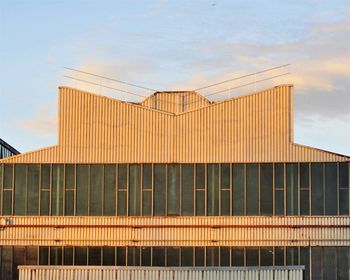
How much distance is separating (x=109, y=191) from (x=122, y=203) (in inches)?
52.1

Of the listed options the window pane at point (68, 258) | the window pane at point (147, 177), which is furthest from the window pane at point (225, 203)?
the window pane at point (68, 258)

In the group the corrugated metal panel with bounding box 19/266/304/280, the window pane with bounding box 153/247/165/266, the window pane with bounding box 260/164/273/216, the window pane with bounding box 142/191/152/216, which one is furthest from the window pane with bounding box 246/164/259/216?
the window pane with bounding box 142/191/152/216

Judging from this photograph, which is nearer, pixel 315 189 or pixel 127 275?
pixel 127 275

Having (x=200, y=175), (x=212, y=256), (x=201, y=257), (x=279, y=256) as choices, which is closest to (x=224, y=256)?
(x=212, y=256)

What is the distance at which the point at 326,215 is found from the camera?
5006 cm

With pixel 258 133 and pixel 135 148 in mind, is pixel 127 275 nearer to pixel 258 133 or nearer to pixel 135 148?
pixel 135 148

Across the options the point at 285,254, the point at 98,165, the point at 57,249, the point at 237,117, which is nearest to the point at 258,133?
the point at 237,117

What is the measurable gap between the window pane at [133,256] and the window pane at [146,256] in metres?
0.30

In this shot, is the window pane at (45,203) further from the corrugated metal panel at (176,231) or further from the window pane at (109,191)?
the window pane at (109,191)

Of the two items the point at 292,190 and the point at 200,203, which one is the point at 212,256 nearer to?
the point at 200,203

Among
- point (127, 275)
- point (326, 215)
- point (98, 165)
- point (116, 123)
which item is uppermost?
Result: point (116, 123)

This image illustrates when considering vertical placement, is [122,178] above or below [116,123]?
below

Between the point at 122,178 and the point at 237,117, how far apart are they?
31.9ft

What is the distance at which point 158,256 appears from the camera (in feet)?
165
